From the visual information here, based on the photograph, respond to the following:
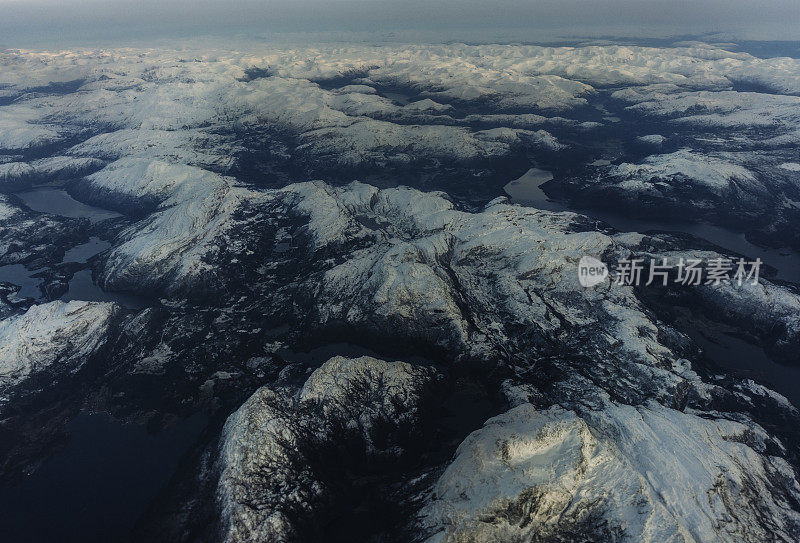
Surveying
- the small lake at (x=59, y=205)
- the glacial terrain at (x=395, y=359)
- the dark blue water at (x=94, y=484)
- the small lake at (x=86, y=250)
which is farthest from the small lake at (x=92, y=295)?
the small lake at (x=59, y=205)

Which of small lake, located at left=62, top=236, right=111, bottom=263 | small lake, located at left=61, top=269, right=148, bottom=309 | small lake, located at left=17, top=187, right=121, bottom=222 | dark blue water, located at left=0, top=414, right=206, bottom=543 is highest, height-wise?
small lake, located at left=17, top=187, right=121, bottom=222

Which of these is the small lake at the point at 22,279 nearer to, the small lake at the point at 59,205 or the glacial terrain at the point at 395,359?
the glacial terrain at the point at 395,359

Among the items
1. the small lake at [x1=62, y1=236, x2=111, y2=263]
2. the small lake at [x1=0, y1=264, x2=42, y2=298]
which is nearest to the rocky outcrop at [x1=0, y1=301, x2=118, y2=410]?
the small lake at [x1=0, y1=264, x2=42, y2=298]

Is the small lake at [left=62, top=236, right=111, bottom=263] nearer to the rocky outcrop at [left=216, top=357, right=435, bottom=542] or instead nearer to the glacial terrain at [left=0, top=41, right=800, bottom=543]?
the glacial terrain at [left=0, top=41, right=800, bottom=543]

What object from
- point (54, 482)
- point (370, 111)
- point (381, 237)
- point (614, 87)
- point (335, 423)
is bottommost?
point (54, 482)

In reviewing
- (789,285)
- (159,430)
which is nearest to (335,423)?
(159,430)

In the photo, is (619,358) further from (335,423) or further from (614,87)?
(614,87)

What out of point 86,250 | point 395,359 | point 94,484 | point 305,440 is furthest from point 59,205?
point 305,440

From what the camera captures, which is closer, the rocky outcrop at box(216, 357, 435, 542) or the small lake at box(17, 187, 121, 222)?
the rocky outcrop at box(216, 357, 435, 542)
